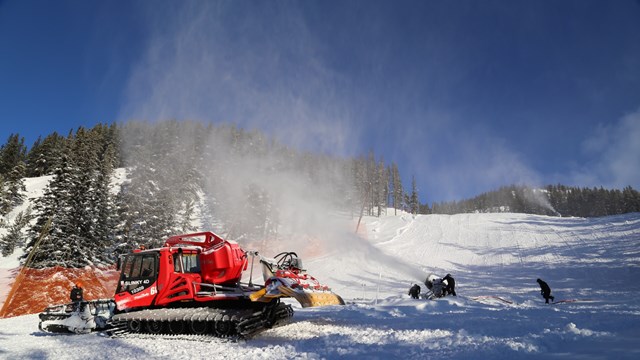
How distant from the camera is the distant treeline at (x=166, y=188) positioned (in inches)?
1173

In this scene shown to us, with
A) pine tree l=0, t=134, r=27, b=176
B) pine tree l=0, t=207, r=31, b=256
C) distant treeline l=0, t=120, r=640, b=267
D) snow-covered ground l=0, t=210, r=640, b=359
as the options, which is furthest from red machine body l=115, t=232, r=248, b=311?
pine tree l=0, t=134, r=27, b=176

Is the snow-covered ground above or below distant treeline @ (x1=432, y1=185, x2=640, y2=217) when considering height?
below

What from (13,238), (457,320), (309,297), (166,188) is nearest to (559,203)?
(166,188)

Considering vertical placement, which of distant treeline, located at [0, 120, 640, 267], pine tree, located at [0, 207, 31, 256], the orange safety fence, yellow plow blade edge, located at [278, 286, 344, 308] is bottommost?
the orange safety fence

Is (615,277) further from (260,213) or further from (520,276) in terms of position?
(260,213)

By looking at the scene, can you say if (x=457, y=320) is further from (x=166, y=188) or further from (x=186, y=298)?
(x=166, y=188)

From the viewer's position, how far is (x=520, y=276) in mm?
30656

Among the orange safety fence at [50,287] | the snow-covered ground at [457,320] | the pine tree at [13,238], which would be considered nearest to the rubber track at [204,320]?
the snow-covered ground at [457,320]

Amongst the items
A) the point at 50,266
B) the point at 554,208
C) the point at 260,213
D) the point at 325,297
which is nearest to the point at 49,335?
the point at 325,297

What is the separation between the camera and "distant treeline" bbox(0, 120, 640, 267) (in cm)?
2980

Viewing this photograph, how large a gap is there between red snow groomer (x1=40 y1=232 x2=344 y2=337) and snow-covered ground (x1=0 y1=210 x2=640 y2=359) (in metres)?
0.47

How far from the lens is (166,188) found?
125 ft

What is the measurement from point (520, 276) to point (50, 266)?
3879 cm

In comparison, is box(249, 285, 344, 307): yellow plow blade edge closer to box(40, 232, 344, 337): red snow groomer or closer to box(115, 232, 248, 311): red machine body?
box(40, 232, 344, 337): red snow groomer
